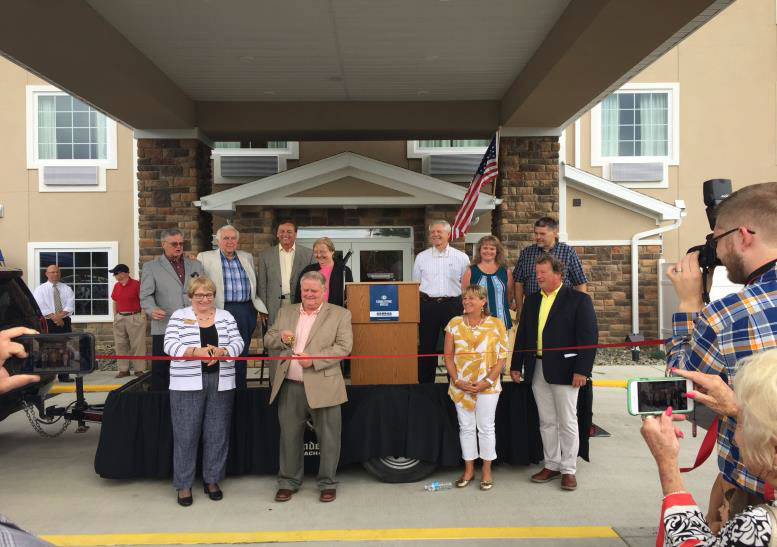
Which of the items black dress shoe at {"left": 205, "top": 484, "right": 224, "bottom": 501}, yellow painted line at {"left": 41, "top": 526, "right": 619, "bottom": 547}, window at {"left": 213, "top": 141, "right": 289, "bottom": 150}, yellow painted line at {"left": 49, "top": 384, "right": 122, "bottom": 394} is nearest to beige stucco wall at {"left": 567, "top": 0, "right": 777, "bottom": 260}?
window at {"left": 213, "top": 141, "right": 289, "bottom": 150}

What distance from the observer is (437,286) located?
6191mm

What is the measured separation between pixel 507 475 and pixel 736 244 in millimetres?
3451

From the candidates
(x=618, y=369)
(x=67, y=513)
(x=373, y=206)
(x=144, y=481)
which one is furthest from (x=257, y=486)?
(x=618, y=369)

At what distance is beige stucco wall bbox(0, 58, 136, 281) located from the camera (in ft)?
40.3

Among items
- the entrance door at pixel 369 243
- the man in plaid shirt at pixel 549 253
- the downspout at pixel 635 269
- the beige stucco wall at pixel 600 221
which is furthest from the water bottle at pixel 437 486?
the downspout at pixel 635 269

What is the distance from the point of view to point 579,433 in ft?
16.7

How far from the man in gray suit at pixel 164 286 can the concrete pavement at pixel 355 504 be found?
A: 125 cm

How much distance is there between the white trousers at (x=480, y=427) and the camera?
476 centimetres

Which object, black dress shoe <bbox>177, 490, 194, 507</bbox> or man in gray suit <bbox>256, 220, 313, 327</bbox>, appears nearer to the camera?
black dress shoe <bbox>177, 490, 194, 507</bbox>

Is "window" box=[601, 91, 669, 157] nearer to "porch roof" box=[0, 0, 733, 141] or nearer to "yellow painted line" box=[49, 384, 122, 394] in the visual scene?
"porch roof" box=[0, 0, 733, 141]

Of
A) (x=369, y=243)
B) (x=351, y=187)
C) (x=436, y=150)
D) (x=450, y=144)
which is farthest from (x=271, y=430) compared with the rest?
(x=450, y=144)

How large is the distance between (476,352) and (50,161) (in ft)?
36.6

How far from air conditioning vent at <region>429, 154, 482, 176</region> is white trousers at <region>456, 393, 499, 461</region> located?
6970 millimetres

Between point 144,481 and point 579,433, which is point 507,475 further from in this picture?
point 144,481
